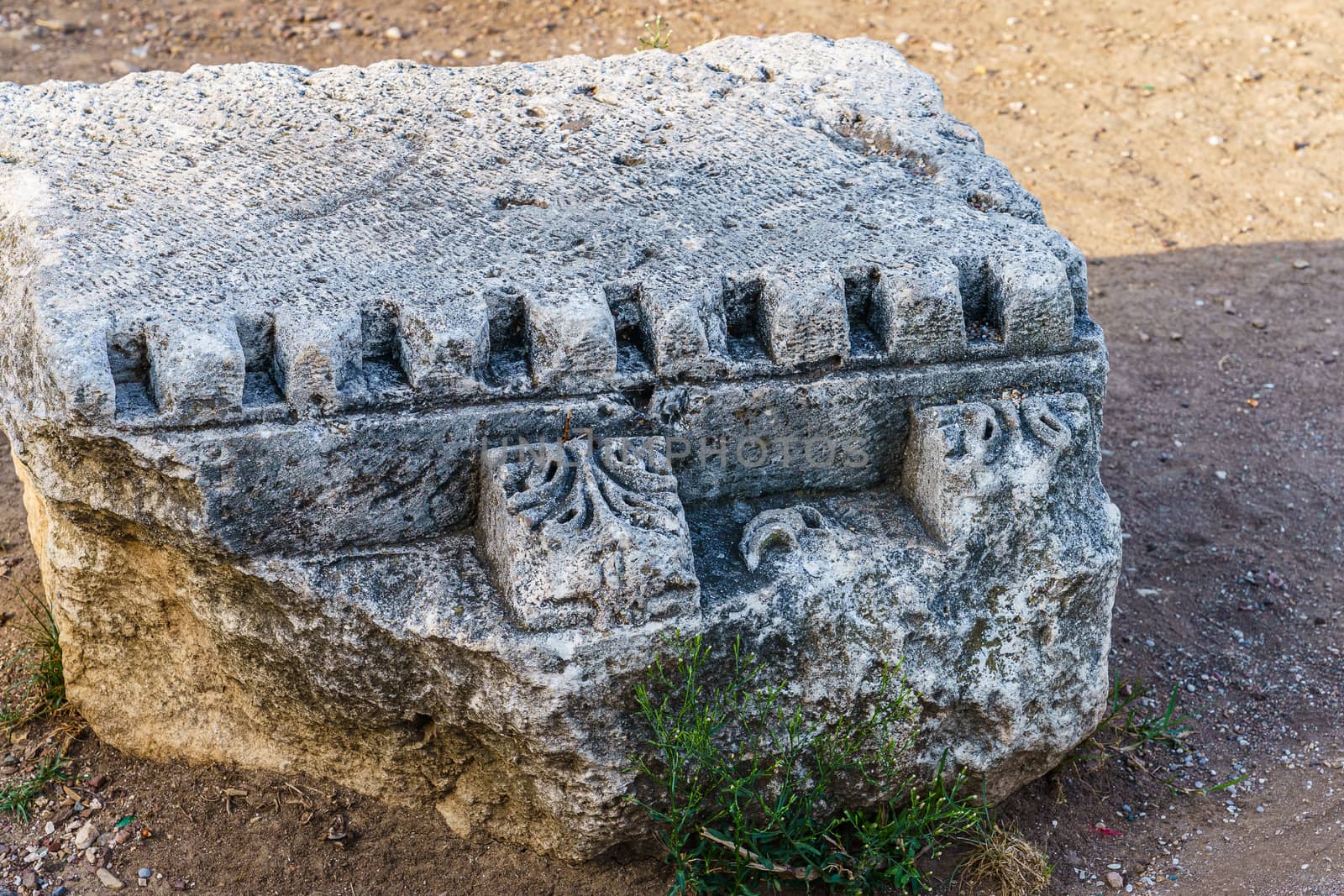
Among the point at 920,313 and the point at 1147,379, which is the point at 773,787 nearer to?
the point at 920,313

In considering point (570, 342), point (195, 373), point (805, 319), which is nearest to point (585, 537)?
point (570, 342)

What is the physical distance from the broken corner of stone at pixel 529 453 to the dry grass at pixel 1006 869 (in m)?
0.16

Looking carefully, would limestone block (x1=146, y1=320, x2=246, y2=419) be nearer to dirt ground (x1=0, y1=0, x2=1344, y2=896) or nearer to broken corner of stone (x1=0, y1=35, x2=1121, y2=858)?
broken corner of stone (x1=0, y1=35, x2=1121, y2=858)

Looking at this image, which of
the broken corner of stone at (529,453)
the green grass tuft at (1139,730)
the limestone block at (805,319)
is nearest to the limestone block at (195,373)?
the broken corner of stone at (529,453)

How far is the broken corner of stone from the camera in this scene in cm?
272

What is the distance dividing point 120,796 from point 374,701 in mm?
845

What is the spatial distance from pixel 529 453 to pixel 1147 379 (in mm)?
3166

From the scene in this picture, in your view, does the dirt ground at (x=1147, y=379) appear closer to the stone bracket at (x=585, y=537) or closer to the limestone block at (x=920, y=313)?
the stone bracket at (x=585, y=537)

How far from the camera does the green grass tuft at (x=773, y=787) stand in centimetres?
282

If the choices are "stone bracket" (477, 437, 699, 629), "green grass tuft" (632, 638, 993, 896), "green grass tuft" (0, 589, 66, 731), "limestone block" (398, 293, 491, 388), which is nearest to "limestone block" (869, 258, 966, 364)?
"stone bracket" (477, 437, 699, 629)

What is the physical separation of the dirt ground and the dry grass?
11cm

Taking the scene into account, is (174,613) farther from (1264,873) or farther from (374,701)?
(1264,873)

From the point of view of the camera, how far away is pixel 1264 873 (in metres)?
3.10

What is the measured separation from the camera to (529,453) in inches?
111
